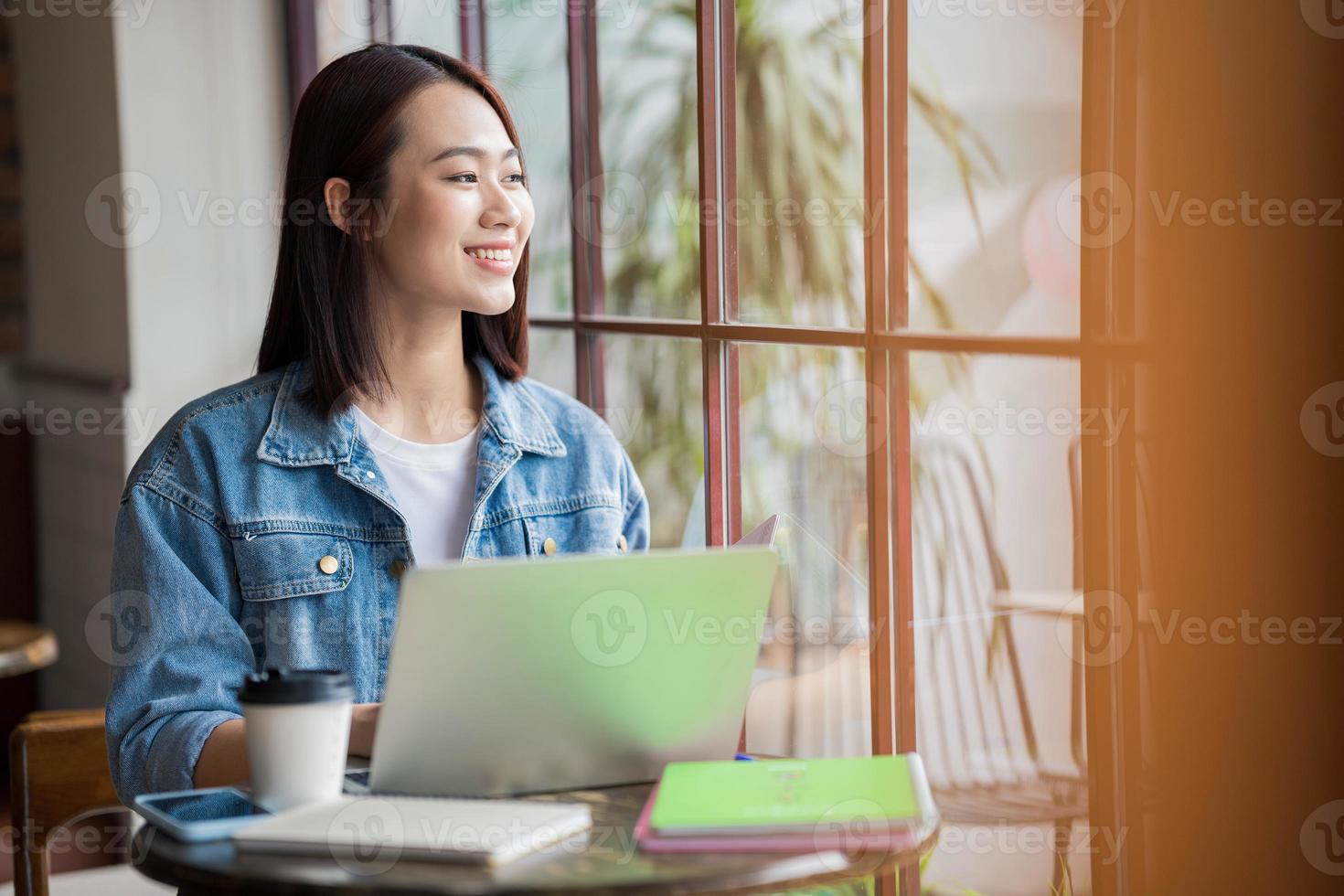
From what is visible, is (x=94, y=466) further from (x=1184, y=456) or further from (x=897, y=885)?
(x=1184, y=456)

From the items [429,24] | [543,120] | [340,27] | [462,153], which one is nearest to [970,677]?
[462,153]

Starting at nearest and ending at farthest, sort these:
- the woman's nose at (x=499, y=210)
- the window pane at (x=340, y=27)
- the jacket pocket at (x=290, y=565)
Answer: the jacket pocket at (x=290, y=565), the woman's nose at (x=499, y=210), the window pane at (x=340, y=27)

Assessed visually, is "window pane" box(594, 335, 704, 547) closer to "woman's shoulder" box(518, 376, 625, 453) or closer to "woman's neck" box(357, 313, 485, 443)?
"woman's shoulder" box(518, 376, 625, 453)

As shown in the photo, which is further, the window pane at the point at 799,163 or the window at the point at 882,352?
the window pane at the point at 799,163

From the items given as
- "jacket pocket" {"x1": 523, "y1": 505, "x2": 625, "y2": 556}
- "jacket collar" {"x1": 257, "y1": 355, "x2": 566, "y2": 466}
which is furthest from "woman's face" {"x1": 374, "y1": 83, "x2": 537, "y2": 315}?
"jacket pocket" {"x1": 523, "y1": 505, "x2": 625, "y2": 556}

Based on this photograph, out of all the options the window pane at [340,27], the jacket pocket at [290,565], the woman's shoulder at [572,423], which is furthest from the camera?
the window pane at [340,27]

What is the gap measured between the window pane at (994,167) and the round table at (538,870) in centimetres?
56

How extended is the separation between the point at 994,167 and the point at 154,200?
7.24 ft

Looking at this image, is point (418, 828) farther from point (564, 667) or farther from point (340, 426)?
point (340, 426)

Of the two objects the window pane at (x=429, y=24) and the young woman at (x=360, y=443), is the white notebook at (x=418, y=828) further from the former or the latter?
the window pane at (x=429, y=24)

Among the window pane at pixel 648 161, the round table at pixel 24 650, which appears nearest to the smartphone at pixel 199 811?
the window pane at pixel 648 161

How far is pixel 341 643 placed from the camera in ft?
5.22

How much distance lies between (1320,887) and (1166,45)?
68cm

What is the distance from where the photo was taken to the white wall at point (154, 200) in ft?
10.1
